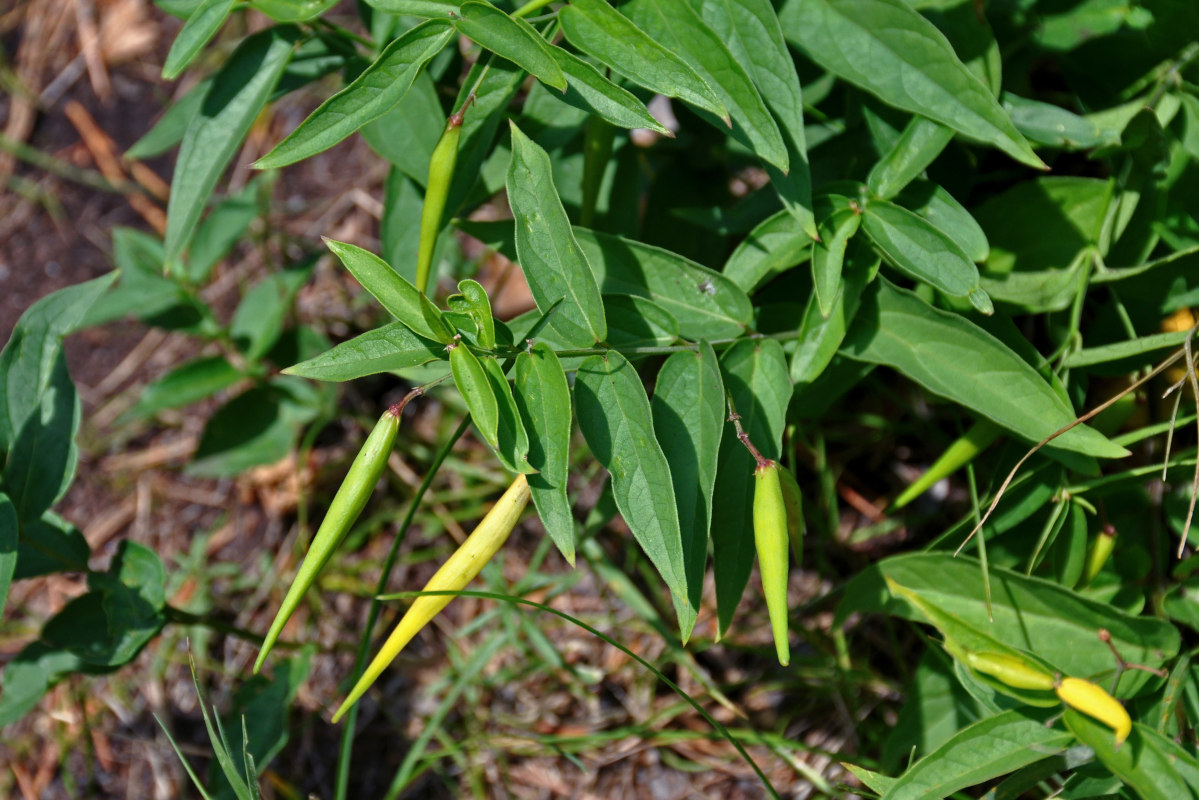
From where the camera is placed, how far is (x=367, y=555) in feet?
8.91

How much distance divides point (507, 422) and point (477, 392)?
3.5 inches

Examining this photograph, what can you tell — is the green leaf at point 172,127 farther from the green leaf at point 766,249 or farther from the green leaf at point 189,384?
the green leaf at point 766,249

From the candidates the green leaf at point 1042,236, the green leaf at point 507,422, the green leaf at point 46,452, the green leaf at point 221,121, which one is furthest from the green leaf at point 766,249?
the green leaf at point 46,452

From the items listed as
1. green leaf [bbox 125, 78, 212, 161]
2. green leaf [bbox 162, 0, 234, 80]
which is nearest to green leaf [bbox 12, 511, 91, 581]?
green leaf [bbox 125, 78, 212, 161]

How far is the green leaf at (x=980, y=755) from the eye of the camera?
139 centimetres

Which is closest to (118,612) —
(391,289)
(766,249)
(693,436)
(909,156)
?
(391,289)

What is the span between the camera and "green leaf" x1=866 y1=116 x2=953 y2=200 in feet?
5.16

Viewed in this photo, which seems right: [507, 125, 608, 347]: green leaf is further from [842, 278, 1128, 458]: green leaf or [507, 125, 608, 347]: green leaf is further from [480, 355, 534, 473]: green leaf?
[842, 278, 1128, 458]: green leaf

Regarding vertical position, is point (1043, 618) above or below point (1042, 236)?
below

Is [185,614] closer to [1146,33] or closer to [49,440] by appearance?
[49,440]

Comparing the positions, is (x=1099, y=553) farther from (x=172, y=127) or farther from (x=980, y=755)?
(x=172, y=127)

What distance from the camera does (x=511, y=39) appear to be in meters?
1.34

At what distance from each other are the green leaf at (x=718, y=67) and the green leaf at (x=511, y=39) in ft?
0.85

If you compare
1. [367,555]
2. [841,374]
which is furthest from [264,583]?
[841,374]
